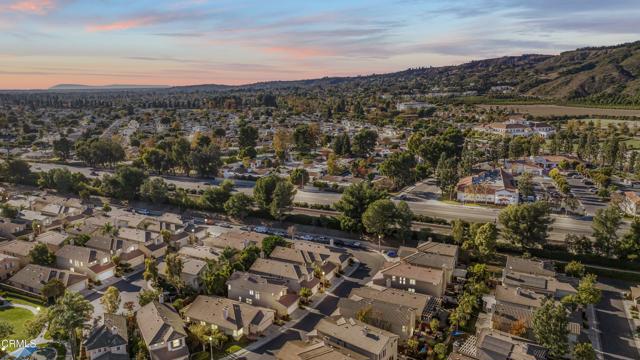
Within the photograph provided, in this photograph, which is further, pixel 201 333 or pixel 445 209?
pixel 445 209

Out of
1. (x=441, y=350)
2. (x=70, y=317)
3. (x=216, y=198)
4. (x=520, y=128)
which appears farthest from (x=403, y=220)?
(x=520, y=128)

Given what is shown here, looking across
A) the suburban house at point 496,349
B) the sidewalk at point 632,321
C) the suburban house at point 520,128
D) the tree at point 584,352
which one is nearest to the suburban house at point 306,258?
the suburban house at point 496,349

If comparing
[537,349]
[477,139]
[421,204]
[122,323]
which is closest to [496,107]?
[477,139]

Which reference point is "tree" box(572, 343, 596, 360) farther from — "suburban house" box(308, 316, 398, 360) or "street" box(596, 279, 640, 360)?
"suburban house" box(308, 316, 398, 360)

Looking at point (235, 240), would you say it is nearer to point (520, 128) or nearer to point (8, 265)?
point (8, 265)

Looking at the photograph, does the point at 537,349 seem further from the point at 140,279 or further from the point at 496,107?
the point at 496,107

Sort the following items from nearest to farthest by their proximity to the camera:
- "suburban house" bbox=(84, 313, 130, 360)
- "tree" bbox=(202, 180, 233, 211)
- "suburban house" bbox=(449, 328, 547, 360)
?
"suburban house" bbox=(449, 328, 547, 360) < "suburban house" bbox=(84, 313, 130, 360) < "tree" bbox=(202, 180, 233, 211)

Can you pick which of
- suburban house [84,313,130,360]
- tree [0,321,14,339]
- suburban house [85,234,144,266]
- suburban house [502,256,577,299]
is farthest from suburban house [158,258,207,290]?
suburban house [502,256,577,299]
